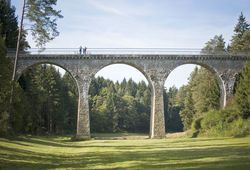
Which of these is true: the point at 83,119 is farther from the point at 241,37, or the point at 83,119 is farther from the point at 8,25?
the point at 241,37

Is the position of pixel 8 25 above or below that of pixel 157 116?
above

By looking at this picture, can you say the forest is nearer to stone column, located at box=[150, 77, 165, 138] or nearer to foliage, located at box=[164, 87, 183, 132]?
foliage, located at box=[164, 87, 183, 132]

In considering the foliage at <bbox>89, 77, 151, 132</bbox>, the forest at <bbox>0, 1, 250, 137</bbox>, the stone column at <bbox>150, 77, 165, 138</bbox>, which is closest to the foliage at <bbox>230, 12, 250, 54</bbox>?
the forest at <bbox>0, 1, 250, 137</bbox>

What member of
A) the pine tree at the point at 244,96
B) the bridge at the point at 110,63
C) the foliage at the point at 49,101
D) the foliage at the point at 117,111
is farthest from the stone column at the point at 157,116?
the foliage at the point at 117,111

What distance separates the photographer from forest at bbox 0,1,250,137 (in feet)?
105

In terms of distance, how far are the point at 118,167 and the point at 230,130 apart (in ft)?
72.0

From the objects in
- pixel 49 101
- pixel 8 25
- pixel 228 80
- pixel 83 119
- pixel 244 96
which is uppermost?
pixel 8 25

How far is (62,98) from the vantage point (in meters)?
65.4

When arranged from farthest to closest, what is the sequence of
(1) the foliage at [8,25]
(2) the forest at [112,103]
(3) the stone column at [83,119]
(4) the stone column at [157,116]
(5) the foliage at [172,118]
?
(5) the foliage at [172,118]
(1) the foliage at [8,25]
(4) the stone column at [157,116]
(3) the stone column at [83,119]
(2) the forest at [112,103]

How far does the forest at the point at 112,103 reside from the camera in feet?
105

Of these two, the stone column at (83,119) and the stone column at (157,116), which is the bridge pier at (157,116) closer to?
the stone column at (157,116)

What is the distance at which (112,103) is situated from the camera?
8800 centimetres

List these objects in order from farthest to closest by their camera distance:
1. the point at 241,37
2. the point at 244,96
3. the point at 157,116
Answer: the point at 241,37
the point at 157,116
the point at 244,96

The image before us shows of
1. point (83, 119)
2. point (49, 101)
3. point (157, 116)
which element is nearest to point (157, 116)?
point (157, 116)
